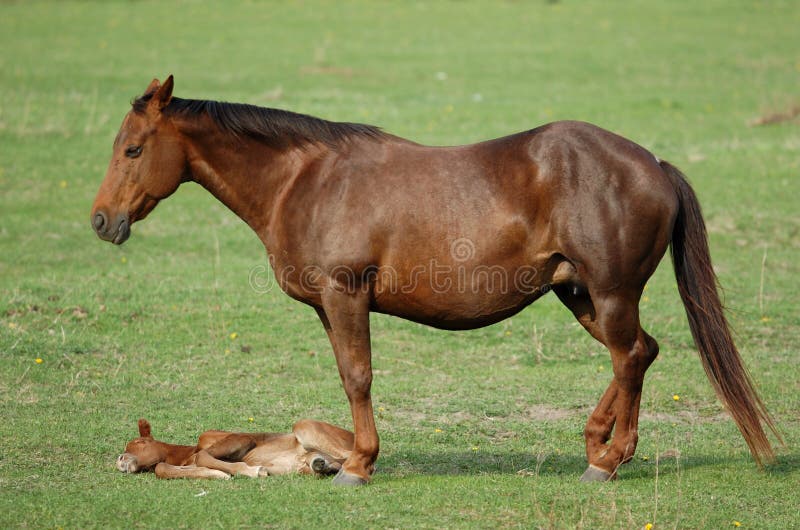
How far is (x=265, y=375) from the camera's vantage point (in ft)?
30.8

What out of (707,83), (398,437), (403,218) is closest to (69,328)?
(398,437)

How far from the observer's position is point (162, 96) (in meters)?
6.51

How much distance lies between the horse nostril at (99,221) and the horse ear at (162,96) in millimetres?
796

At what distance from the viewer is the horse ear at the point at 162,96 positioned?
645 centimetres

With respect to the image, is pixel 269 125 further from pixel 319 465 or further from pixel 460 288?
pixel 319 465

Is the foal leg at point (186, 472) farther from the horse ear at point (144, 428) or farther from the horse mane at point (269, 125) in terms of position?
the horse mane at point (269, 125)

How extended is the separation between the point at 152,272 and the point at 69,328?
2.35m

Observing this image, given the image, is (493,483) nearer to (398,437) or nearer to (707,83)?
(398,437)

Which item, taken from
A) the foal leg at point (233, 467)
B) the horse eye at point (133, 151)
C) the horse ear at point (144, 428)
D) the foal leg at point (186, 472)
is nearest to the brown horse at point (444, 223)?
the horse eye at point (133, 151)

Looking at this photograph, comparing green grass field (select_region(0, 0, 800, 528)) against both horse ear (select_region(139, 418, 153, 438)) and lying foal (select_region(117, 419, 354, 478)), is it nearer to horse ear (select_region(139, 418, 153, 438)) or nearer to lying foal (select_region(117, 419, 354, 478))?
lying foal (select_region(117, 419, 354, 478))

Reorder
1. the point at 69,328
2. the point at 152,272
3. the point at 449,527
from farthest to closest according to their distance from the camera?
the point at 152,272 < the point at 69,328 < the point at 449,527

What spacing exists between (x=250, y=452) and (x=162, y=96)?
2.50m

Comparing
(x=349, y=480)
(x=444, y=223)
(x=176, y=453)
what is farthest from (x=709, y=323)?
(x=176, y=453)

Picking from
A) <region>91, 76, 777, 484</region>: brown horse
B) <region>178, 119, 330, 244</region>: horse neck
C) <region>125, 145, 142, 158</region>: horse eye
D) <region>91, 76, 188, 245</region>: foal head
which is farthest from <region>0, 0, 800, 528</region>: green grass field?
<region>125, 145, 142, 158</region>: horse eye
